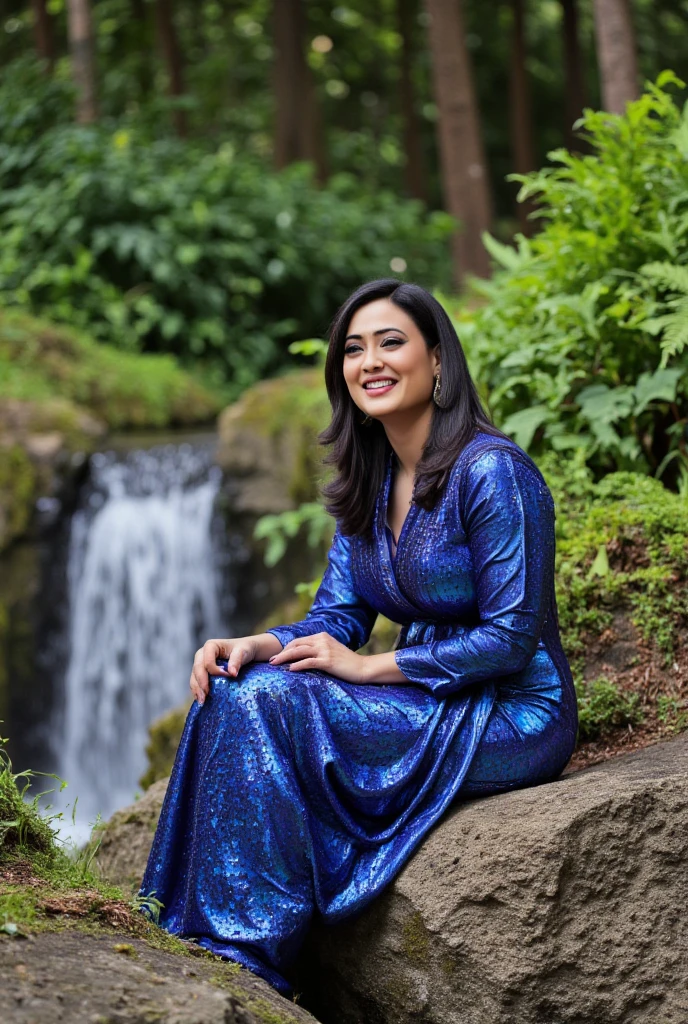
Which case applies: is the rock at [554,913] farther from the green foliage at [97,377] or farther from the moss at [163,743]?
the green foliage at [97,377]

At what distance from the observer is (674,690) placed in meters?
3.86

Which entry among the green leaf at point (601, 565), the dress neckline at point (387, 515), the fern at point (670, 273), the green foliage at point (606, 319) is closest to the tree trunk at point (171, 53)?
the green foliage at point (606, 319)

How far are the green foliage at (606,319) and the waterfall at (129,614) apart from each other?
3931 millimetres

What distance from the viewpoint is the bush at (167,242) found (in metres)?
12.5

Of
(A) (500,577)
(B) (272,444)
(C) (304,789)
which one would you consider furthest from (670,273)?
(B) (272,444)

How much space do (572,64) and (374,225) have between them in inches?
209

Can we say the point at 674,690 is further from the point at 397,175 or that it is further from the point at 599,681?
the point at 397,175

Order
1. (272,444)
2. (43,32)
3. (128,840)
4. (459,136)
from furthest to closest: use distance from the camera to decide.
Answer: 1. (43,32)
2. (459,136)
3. (272,444)
4. (128,840)

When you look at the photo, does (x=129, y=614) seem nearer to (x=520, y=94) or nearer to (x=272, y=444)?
(x=272, y=444)

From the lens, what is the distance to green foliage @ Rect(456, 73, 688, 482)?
4.70 meters

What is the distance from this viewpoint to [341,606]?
3576 mm

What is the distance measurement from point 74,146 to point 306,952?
11.6 meters

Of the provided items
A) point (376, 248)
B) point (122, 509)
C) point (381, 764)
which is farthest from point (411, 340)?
point (376, 248)

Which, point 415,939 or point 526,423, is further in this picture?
point 526,423
